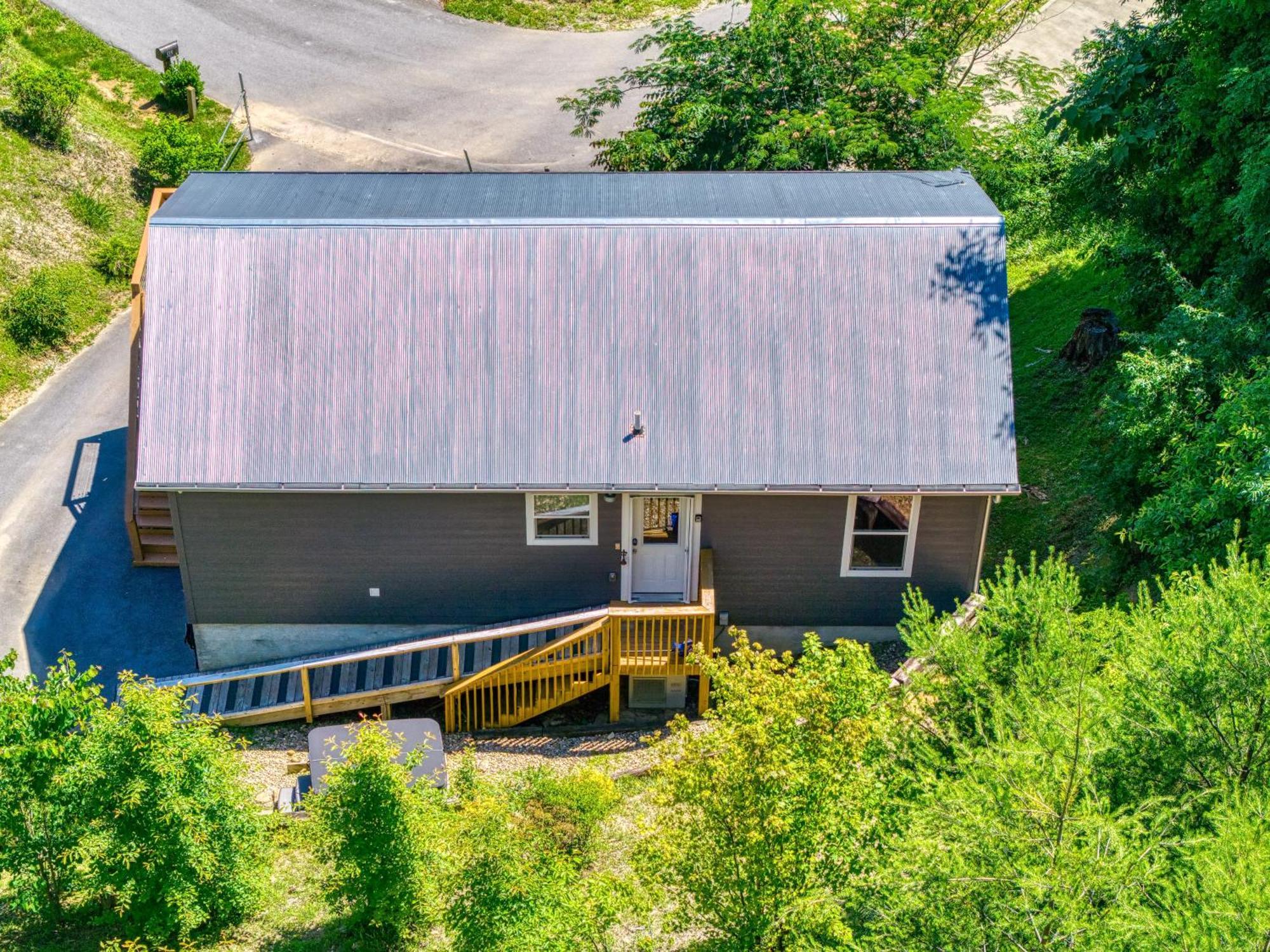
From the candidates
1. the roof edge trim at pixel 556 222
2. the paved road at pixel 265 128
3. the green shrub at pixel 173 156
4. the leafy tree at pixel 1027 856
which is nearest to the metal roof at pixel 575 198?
the roof edge trim at pixel 556 222

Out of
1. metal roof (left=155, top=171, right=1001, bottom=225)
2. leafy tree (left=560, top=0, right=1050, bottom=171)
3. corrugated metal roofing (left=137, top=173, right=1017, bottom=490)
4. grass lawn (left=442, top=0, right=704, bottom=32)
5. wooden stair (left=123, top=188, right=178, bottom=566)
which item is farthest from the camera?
grass lawn (left=442, top=0, right=704, bottom=32)

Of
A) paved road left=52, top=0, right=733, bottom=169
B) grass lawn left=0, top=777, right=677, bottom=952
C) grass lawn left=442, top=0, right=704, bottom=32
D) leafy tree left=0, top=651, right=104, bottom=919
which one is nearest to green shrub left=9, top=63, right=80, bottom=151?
paved road left=52, top=0, right=733, bottom=169

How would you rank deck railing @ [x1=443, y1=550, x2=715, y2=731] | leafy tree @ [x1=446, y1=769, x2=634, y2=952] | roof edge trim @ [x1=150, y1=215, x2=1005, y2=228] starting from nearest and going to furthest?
leafy tree @ [x1=446, y1=769, x2=634, y2=952]
deck railing @ [x1=443, y1=550, x2=715, y2=731]
roof edge trim @ [x1=150, y1=215, x2=1005, y2=228]

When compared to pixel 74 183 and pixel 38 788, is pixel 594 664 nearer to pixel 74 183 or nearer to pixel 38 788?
pixel 38 788

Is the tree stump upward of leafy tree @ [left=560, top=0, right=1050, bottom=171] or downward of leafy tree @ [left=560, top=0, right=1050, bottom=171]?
downward

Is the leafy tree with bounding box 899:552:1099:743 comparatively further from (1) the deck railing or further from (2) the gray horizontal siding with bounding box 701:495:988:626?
(1) the deck railing

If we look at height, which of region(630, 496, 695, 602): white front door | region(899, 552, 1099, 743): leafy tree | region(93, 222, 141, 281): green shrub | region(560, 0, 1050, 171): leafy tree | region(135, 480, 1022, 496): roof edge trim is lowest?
region(899, 552, 1099, 743): leafy tree

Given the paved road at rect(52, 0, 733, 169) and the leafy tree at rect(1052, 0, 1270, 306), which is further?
the paved road at rect(52, 0, 733, 169)

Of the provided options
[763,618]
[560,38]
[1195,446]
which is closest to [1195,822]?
[1195,446]

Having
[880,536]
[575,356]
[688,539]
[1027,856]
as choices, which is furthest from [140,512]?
[1027,856]
